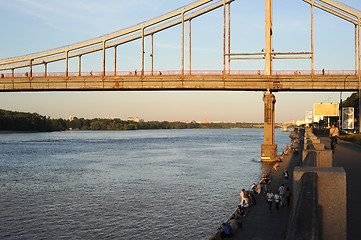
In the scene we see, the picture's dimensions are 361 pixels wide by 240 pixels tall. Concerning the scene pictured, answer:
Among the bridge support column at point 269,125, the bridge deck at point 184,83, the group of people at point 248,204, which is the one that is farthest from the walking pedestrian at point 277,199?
the bridge deck at point 184,83

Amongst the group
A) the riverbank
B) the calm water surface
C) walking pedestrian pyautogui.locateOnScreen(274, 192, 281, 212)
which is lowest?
the calm water surface

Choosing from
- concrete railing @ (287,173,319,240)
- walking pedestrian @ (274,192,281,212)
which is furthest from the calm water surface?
concrete railing @ (287,173,319,240)

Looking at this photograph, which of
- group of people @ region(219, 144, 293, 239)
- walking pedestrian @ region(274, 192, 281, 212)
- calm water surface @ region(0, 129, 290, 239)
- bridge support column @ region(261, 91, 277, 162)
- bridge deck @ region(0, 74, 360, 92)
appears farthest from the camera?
bridge deck @ region(0, 74, 360, 92)

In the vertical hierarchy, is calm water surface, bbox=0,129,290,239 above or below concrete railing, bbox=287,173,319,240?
below

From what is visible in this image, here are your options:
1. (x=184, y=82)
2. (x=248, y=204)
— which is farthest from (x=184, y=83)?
(x=248, y=204)

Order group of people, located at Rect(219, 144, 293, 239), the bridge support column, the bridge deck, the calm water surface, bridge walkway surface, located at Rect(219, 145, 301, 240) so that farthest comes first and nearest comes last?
the bridge deck
the bridge support column
the calm water surface
group of people, located at Rect(219, 144, 293, 239)
bridge walkway surface, located at Rect(219, 145, 301, 240)

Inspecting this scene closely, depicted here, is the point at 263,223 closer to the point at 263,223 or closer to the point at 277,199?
the point at 263,223

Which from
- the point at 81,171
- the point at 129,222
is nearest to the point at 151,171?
the point at 81,171

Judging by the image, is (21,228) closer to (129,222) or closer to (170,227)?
(129,222)

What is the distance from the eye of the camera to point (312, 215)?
662 centimetres

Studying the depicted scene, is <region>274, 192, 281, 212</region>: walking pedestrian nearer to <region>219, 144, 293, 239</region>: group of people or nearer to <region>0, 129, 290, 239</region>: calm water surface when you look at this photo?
<region>219, 144, 293, 239</region>: group of people

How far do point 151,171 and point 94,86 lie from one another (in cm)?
1591

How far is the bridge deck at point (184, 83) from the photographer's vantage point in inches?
1967

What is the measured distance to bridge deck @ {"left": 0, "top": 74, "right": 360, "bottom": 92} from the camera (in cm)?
4997
